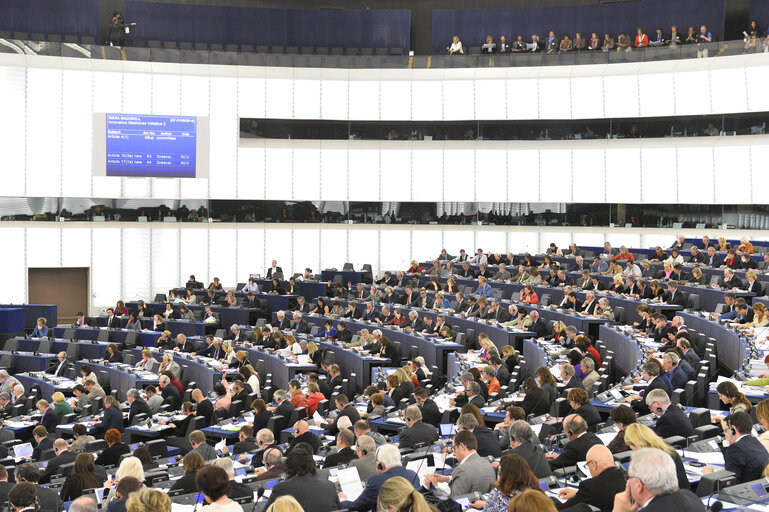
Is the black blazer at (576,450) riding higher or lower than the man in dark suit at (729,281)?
lower

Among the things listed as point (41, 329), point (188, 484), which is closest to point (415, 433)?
point (188, 484)

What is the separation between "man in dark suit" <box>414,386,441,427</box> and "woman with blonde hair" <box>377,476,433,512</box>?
5.75 m

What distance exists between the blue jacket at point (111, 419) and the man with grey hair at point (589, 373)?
274 inches

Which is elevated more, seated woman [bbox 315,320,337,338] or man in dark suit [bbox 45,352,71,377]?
seated woman [bbox 315,320,337,338]

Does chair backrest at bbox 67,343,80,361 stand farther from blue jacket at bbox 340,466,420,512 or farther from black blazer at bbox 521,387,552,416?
blue jacket at bbox 340,466,420,512

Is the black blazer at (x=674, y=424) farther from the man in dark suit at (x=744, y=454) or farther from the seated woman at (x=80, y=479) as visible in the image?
the seated woman at (x=80, y=479)

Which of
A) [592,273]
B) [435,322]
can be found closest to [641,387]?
[435,322]

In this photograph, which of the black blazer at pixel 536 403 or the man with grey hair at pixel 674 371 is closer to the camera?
the black blazer at pixel 536 403

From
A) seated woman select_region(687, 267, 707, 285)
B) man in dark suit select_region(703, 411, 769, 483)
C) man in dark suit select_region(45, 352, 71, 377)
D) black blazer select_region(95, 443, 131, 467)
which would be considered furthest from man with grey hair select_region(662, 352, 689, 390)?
man in dark suit select_region(45, 352, 71, 377)

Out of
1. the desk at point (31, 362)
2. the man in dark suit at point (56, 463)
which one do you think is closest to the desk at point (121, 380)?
the desk at point (31, 362)

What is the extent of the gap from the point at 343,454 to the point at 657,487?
168 inches

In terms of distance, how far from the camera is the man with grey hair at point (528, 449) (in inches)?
289

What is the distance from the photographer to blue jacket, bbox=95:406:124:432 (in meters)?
13.2

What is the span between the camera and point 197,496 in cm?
751
